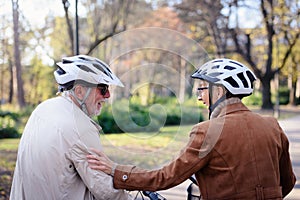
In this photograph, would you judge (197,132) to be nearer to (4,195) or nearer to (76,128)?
(76,128)

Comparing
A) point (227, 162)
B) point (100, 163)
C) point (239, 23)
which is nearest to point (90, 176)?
point (100, 163)

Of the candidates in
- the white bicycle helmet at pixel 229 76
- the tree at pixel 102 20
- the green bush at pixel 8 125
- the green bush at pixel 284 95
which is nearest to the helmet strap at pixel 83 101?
the white bicycle helmet at pixel 229 76

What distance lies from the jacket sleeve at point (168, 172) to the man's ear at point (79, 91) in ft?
1.49

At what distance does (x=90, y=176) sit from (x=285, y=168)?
3.78 ft

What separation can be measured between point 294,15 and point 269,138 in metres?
27.9

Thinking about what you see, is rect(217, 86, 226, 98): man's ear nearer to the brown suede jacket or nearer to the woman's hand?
the brown suede jacket

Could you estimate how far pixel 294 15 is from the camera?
91.2ft

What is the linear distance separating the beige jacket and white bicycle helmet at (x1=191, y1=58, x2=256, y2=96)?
0.70 meters

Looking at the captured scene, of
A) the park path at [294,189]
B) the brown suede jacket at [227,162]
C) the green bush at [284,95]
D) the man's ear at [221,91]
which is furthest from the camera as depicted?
the green bush at [284,95]

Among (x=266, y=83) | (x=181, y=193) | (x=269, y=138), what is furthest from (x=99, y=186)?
(x=266, y=83)

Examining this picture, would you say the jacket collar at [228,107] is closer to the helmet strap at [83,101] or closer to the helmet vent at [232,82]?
the helmet vent at [232,82]

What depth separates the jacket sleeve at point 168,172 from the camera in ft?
6.82

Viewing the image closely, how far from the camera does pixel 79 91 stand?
92.2 inches

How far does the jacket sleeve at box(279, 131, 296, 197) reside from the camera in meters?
2.33
